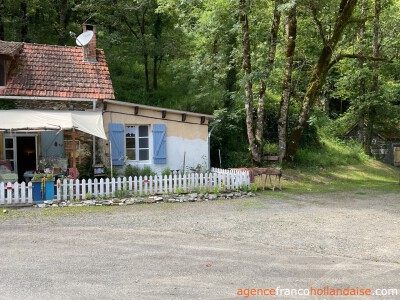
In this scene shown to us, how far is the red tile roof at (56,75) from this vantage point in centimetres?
1430

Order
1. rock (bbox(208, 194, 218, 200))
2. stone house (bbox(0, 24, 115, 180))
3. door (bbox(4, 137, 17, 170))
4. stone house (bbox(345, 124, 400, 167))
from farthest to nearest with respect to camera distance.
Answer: stone house (bbox(345, 124, 400, 167)) → door (bbox(4, 137, 17, 170)) → stone house (bbox(0, 24, 115, 180)) → rock (bbox(208, 194, 218, 200))

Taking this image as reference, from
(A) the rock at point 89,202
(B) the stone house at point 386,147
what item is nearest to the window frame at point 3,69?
(A) the rock at point 89,202

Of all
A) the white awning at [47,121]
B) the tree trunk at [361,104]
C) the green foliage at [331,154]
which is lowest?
the green foliage at [331,154]

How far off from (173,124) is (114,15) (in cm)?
1014

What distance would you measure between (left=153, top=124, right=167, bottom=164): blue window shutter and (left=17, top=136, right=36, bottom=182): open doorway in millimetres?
4251

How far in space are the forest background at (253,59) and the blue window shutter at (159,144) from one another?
10.7 ft

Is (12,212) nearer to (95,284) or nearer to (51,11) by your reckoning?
(95,284)

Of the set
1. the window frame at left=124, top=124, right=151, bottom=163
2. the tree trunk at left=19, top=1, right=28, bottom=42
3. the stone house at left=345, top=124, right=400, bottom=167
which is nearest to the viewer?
the window frame at left=124, top=124, right=151, bottom=163

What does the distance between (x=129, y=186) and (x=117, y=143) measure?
129 inches

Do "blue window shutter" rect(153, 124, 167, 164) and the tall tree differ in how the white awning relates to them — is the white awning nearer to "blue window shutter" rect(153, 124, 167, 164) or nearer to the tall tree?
"blue window shutter" rect(153, 124, 167, 164)

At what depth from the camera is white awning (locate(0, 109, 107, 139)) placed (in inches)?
473

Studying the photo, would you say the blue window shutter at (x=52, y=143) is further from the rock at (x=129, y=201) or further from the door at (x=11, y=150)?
the rock at (x=129, y=201)

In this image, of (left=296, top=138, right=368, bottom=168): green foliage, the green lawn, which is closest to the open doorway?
the green lawn

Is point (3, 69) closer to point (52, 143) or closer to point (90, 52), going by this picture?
point (52, 143)
